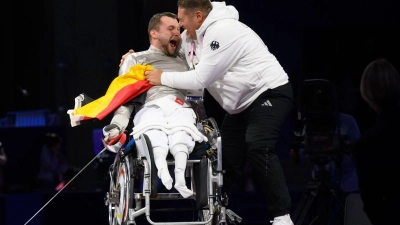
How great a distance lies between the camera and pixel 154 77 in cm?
485

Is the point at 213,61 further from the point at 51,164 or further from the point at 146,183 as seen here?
the point at 51,164

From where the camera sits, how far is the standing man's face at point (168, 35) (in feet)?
16.7

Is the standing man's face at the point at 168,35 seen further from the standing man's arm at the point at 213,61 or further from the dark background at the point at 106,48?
the dark background at the point at 106,48

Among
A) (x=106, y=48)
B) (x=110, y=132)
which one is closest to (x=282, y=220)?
(x=110, y=132)

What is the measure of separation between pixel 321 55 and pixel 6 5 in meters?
5.32

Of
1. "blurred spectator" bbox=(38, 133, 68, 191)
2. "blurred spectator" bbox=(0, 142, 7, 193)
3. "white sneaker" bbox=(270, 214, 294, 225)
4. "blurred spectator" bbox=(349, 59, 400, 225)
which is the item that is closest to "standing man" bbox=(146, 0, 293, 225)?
"white sneaker" bbox=(270, 214, 294, 225)

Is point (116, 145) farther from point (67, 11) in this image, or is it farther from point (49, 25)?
point (49, 25)

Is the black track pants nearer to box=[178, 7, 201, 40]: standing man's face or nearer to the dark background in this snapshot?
box=[178, 7, 201, 40]: standing man's face

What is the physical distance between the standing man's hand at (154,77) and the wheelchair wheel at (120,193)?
466 mm

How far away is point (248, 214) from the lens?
271 inches

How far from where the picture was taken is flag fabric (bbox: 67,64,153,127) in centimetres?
486

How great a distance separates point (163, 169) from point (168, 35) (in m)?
1.03

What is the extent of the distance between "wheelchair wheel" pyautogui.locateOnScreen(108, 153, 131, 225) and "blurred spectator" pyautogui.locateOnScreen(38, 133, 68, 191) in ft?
15.0

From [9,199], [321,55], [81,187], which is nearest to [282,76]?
[9,199]
